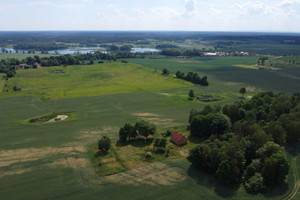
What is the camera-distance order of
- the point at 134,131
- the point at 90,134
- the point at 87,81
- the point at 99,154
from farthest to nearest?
1. the point at 87,81
2. the point at 90,134
3. the point at 134,131
4. the point at 99,154

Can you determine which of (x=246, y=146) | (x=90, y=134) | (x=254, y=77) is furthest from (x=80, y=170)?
(x=254, y=77)

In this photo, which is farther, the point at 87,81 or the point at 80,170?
the point at 87,81

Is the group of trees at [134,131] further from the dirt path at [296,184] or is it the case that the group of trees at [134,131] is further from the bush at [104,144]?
the dirt path at [296,184]

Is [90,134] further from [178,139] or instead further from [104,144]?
[178,139]

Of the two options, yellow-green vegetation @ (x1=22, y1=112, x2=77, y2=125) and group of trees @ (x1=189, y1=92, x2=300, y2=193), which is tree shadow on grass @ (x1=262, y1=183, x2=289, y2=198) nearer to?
group of trees @ (x1=189, y1=92, x2=300, y2=193)

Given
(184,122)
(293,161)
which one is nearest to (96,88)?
(184,122)

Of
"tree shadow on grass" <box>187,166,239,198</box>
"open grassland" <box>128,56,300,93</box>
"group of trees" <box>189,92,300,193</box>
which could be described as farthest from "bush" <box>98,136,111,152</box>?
"open grassland" <box>128,56,300,93</box>
